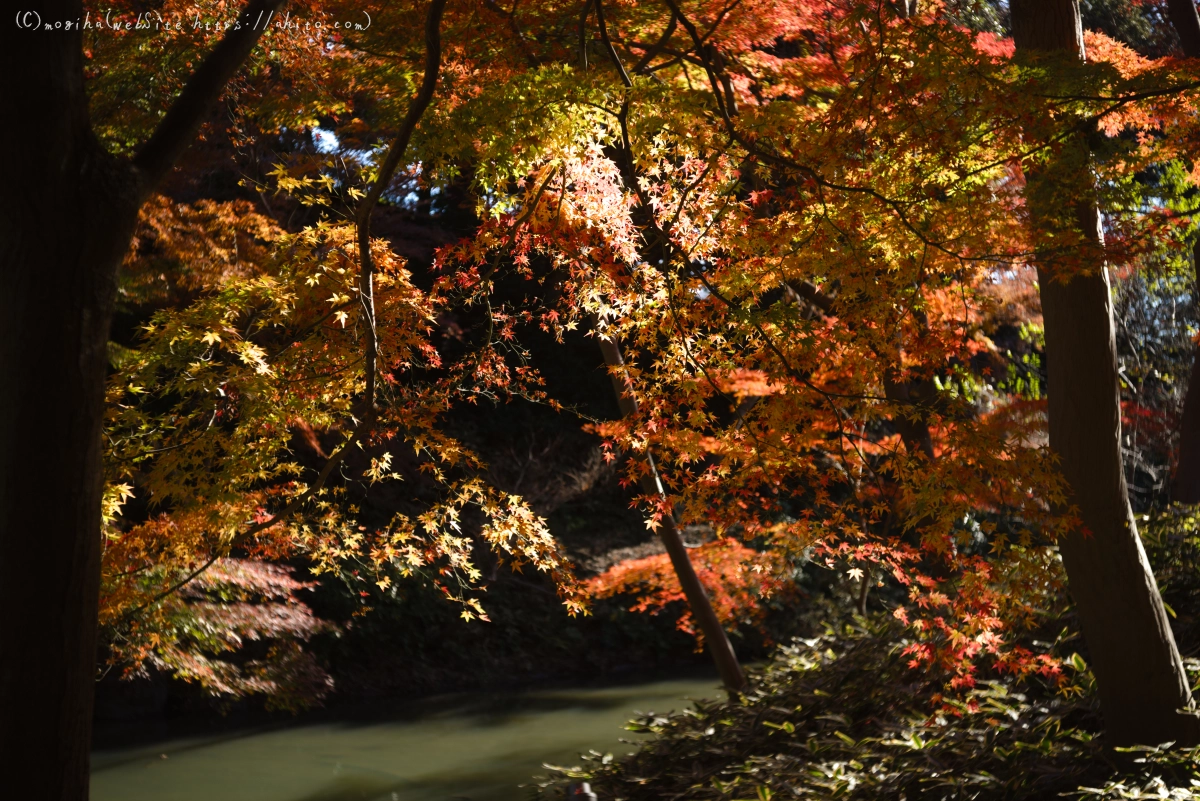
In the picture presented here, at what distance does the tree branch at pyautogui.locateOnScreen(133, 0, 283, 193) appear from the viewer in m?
2.73

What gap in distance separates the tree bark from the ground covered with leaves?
313 cm

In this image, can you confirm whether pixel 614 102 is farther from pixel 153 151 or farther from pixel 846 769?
pixel 846 769

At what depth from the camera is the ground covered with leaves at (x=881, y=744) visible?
4.03 metres

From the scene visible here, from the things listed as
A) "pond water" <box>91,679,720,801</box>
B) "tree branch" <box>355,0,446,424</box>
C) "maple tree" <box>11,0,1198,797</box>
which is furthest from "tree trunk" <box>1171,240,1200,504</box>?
"tree branch" <box>355,0,446,424</box>

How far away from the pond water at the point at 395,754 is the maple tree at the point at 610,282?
1.78 meters

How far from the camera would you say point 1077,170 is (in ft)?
11.7

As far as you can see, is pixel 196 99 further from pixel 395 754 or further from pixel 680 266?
pixel 395 754

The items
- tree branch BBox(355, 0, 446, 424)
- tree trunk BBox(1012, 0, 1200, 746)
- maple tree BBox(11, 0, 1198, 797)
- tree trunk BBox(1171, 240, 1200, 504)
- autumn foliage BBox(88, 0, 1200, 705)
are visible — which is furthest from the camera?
tree trunk BBox(1171, 240, 1200, 504)

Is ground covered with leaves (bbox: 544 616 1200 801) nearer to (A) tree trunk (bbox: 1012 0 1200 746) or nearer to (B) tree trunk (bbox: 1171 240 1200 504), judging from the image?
(A) tree trunk (bbox: 1012 0 1200 746)

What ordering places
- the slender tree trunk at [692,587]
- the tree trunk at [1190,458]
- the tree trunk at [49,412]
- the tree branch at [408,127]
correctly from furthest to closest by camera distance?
the tree trunk at [1190,458], the slender tree trunk at [692,587], the tree branch at [408,127], the tree trunk at [49,412]

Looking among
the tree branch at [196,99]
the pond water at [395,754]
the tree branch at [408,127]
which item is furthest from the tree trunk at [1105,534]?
the pond water at [395,754]

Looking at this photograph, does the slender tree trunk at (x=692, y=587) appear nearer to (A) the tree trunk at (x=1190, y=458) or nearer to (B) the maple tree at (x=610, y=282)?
(B) the maple tree at (x=610, y=282)

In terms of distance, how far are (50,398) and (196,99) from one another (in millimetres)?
976

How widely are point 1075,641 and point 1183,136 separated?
8.65 feet
